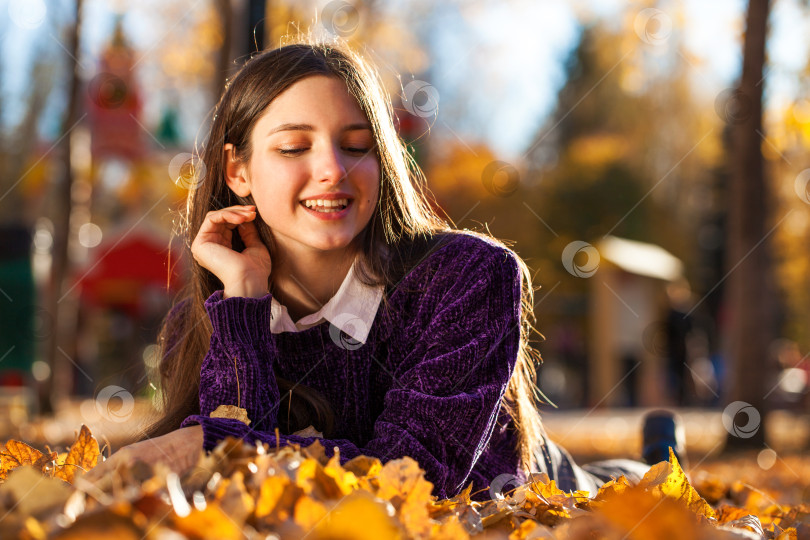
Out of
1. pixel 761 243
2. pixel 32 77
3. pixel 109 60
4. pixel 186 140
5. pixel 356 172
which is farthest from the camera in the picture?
pixel 32 77

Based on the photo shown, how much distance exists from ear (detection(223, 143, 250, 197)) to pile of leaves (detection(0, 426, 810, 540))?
46.2 inches

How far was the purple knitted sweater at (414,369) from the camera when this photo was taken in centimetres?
198

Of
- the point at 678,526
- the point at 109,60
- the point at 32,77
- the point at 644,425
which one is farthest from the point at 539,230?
the point at 678,526

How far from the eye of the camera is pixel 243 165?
2.54 metres

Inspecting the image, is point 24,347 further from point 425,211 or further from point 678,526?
point 678,526

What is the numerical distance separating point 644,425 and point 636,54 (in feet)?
24.7

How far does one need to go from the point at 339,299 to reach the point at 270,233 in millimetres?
335

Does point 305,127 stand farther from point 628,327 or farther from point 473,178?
point 473,178

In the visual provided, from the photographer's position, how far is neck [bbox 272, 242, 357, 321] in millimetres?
Answer: 2502
